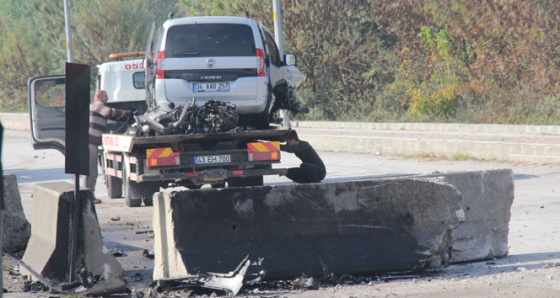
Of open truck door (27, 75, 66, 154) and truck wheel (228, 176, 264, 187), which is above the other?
open truck door (27, 75, 66, 154)

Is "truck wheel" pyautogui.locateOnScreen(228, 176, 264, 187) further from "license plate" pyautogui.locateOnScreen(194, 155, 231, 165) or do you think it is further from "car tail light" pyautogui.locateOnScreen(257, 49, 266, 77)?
"car tail light" pyautogui.locateOnScreen(257, 49, 266, 77)

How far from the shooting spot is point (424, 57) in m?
32.2

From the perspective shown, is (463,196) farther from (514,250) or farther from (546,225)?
(546,225)

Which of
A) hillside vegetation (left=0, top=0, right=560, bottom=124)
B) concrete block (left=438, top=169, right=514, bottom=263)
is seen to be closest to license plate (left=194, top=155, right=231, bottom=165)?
concrete block (left=438, top=169, right=514, bottom=263)

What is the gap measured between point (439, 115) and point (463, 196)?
20431 millimetres

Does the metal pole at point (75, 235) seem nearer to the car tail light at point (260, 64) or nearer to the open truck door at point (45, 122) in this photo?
the car tail light at point (260, 64)

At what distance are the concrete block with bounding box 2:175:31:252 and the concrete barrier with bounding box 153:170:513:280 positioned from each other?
121 inches

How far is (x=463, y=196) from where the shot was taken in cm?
824

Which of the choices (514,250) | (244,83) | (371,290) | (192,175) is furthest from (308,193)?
(244,83)

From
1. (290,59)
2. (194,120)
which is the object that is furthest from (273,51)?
(194,120)

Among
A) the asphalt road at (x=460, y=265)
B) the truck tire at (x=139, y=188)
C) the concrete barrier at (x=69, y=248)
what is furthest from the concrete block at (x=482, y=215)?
the truck tire at (x=139, y=188)

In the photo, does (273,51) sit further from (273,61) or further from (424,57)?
(424,57)

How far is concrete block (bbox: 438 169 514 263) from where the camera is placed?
823 centimetres

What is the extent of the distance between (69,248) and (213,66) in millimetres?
5828
